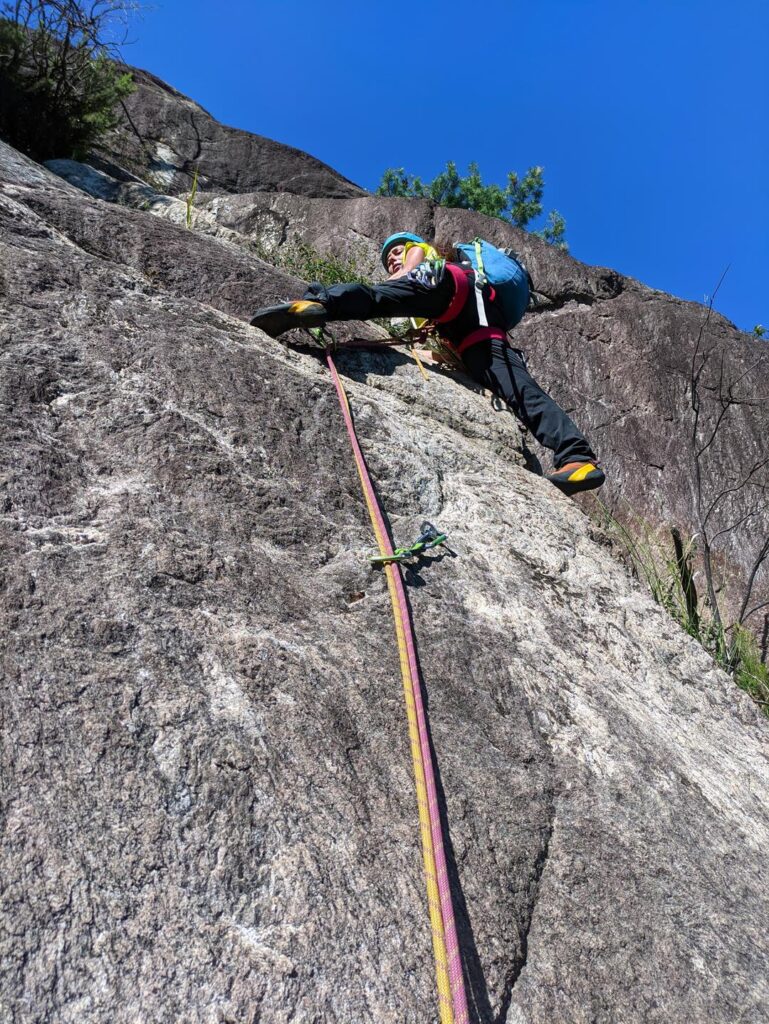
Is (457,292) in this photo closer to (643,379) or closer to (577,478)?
(577,478)

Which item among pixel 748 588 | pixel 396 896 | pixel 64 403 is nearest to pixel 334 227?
pixel 748 588

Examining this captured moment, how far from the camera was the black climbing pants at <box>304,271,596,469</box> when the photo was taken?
3928mm

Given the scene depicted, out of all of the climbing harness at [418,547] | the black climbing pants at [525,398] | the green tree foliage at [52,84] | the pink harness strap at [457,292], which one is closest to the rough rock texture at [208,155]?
the green tree foliage at [52,84]

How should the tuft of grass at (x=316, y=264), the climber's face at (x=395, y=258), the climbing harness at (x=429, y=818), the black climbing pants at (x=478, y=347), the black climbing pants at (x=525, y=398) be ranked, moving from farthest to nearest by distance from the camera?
the tuft of grass at (x=316, y=264)
the climber's face at (x=395, y=258)
the black climbing pants at (x=525, y=398)
the black climbing pants at (x=478, y=347)
the climbing harness at (x=429, y=818)

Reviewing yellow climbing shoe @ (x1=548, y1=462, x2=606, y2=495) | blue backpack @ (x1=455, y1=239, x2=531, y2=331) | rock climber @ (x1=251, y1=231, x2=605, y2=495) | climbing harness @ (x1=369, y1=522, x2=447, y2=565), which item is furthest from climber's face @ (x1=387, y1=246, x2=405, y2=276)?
climbing harness @ (x1=369, y1=522, x2=447, y2=565)

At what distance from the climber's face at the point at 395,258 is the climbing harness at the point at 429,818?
2630 millimetres

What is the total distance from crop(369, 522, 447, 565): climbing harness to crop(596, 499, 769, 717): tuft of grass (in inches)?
52.3

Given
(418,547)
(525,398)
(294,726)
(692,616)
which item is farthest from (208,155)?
(294,726)

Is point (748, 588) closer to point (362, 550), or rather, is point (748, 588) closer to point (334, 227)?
point (362, 550)

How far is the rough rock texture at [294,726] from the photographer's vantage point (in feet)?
4.84

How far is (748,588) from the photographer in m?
4.85

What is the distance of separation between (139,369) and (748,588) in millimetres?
3797

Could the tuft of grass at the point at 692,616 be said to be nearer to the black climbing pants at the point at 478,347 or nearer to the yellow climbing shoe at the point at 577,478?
the yellow climbing shoe at the point at 577,478

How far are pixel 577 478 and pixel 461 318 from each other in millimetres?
1283
